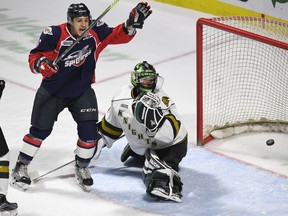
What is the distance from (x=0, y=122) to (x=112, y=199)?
1.36 meters

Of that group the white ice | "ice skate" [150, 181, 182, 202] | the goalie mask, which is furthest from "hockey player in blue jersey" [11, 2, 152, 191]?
"ice skate" [150, 181, 182, 202]

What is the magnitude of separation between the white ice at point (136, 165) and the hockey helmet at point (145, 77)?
20.3 inches

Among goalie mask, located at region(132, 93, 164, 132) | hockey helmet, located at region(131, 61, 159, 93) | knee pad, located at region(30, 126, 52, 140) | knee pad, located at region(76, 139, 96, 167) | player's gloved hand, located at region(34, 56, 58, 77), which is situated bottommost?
knee pad, located at region(76, 139, 96, 167)

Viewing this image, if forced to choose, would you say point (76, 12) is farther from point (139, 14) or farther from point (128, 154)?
point (128, 154)

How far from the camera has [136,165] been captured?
16.0 feet

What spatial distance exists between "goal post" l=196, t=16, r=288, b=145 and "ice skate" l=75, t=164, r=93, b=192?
81 centimetres

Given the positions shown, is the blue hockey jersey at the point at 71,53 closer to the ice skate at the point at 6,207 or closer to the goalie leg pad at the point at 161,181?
the goalie leg pad at the point at 161,181

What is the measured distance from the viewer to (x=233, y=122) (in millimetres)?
5367

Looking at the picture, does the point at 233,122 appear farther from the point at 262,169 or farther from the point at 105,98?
the point at 105,98

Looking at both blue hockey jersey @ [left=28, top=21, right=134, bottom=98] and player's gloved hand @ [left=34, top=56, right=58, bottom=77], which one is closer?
player's gloved hand @ [left=34, top=56, right=58, bottom=77]

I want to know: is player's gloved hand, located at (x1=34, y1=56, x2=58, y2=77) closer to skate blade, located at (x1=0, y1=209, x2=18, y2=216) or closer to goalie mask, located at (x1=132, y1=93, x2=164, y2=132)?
goalie mask, located at (x1=132, y1=93, x2=164, y2=132)

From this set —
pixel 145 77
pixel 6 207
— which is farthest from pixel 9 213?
pixel 145 77

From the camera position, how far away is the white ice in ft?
14.5

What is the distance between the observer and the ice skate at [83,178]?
4.60 m
